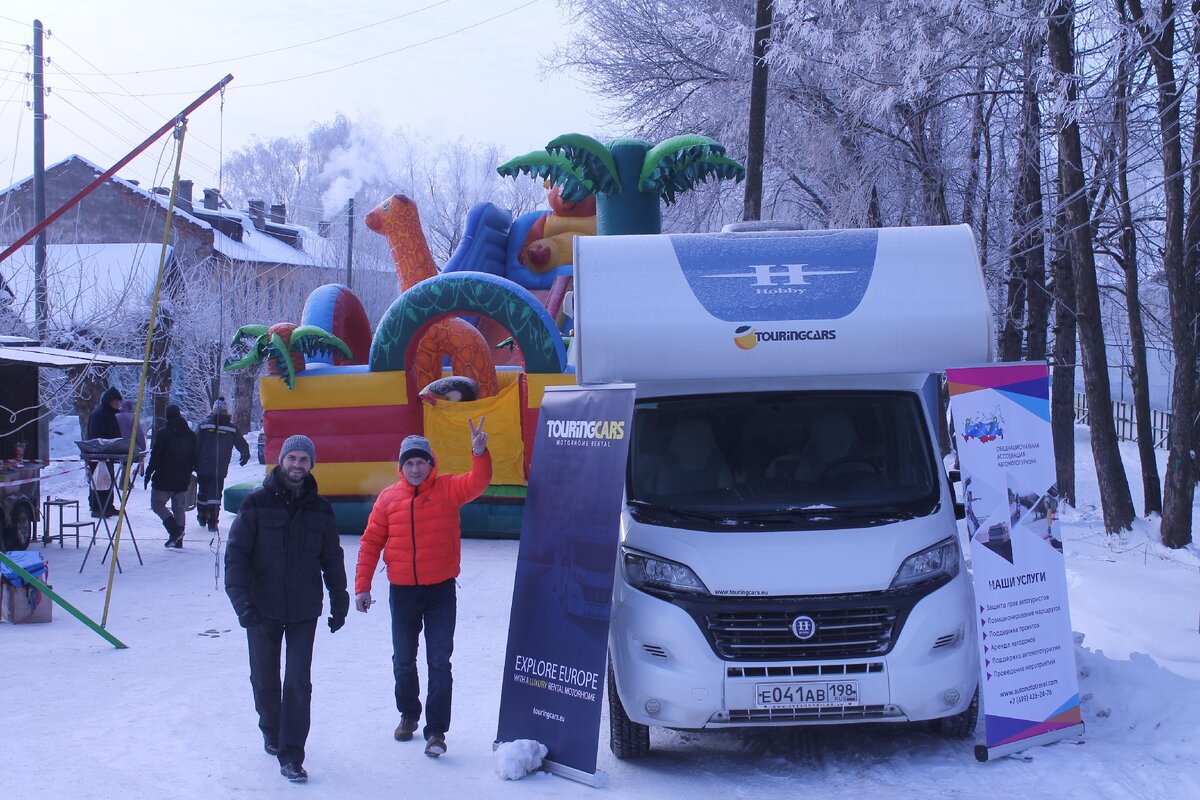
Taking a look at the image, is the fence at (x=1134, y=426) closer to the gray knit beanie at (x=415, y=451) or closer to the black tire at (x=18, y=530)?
the black tire at (x=18, y=530)

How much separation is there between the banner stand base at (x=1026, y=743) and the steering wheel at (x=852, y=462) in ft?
5.22

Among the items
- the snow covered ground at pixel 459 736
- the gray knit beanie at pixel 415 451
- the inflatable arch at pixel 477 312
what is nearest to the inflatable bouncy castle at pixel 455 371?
the inflatable arch at pixel 477 312

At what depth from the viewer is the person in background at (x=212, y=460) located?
617 inches

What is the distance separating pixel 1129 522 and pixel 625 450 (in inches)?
423

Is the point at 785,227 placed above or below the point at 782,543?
above

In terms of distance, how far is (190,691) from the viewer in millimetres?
7945

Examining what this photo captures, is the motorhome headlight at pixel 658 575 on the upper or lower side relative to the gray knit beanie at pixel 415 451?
lower

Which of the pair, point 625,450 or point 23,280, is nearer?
point 625,450

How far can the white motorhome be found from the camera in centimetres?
596

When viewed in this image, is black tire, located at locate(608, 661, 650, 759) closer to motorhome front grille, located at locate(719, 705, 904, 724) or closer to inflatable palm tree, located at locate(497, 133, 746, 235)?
motorhome front grille, located at locate(719, 705, 904, 724)

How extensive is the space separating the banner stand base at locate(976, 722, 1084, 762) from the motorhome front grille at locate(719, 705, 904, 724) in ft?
1.90

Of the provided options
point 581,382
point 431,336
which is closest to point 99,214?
point 431,336

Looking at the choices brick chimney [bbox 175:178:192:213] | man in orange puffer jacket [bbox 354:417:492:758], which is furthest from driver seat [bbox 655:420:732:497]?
brick chimney [bbox 175:178:192:213]

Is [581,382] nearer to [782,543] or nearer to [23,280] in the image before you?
[782,543]
